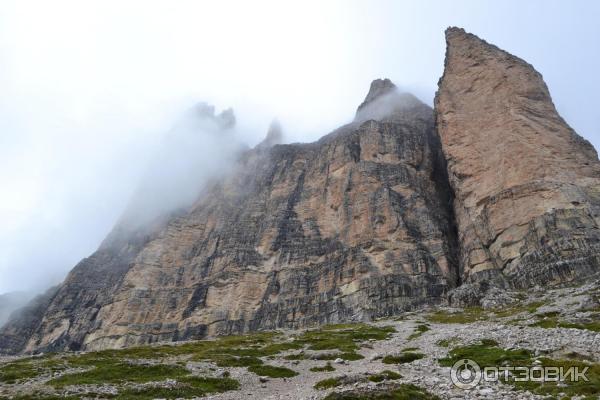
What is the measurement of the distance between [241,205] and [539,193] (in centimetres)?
9455

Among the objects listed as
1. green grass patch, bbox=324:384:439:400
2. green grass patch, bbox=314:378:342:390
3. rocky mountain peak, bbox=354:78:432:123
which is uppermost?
rocky mountain peak, bbox=354:78:432:123

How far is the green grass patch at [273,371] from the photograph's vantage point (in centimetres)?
3600

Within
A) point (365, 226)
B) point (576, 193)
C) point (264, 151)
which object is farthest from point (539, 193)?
point (264, 151)

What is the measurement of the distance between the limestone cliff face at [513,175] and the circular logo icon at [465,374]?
5614cm

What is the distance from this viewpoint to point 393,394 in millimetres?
21016

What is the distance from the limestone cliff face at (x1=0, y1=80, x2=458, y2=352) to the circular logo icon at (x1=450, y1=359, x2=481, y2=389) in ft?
216

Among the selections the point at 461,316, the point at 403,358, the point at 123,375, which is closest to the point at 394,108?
the point at 461,316

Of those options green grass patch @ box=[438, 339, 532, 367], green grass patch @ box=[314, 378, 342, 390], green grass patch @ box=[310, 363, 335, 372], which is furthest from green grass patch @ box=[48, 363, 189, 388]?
green grass patch @ box=[438, 339, 532, 367]

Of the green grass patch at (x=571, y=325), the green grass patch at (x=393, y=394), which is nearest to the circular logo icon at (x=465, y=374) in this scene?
the green grass patch at (x=393, y=394)

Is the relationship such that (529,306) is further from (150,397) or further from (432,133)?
(432,133)

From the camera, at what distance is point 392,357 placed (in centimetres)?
3441

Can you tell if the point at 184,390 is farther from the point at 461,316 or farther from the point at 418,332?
the point at 461,316

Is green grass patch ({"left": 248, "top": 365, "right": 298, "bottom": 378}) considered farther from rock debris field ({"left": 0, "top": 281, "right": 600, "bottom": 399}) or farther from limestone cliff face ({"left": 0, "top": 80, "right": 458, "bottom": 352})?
limestone cliff face ({"left": 0, "top": 80, "right": 458, "bottom": 352})

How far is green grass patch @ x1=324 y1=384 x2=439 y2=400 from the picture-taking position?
20.6 m
